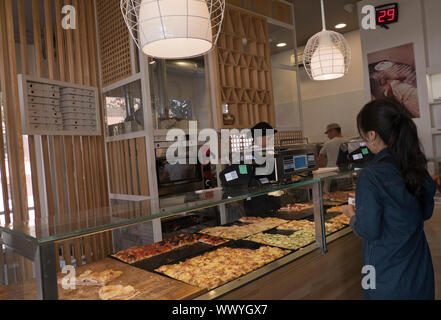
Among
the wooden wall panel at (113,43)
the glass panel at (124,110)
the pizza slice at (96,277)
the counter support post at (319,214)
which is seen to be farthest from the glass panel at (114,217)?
the wooden wall panel at (113,43)

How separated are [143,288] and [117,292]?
121 millimetres

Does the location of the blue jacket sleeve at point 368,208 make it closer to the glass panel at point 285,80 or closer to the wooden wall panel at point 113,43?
the wooden wall panel at point 113,43

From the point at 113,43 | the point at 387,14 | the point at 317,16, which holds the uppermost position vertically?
the point at 317,16

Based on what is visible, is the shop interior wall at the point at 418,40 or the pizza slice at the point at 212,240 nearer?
the pizza slice at the point at 212,240

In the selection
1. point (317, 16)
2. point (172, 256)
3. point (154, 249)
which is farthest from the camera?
point (317, 16)

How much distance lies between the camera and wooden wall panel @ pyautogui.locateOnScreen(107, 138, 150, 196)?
12.0 feet

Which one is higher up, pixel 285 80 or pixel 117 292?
pixel 285 80

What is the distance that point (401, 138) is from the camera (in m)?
1.46

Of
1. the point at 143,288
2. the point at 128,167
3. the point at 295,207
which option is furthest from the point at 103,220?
the point at 128,167

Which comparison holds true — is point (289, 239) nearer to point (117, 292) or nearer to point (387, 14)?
point (117, 292)

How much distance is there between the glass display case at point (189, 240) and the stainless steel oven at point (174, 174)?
0.93m

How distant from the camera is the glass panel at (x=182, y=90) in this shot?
13.3ft

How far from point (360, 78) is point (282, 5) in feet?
8.88
